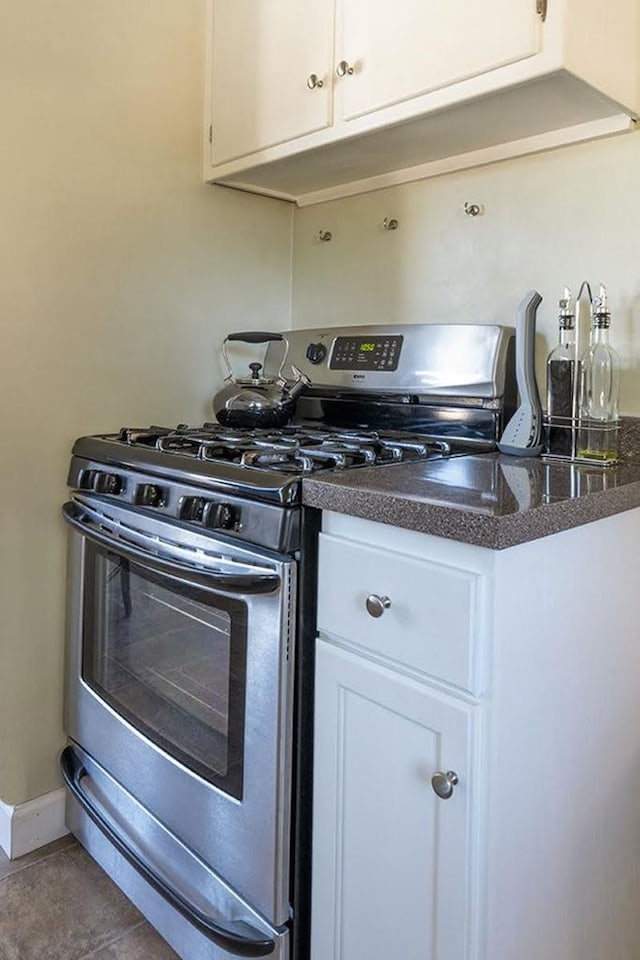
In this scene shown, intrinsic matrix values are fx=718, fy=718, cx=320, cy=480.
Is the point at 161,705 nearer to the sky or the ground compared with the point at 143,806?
nearer to the sky

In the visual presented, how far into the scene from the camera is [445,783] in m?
0.91

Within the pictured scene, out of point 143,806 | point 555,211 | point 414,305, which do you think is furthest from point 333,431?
point 143,806

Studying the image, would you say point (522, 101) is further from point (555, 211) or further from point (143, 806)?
point (143, 806)

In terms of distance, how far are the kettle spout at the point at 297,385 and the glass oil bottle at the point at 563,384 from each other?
24.0 inches

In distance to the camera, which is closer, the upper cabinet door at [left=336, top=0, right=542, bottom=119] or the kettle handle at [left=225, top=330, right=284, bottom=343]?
the upper cabinet door at [left=336, top=0, right=542, bottom=119]

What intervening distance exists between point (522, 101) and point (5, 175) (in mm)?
1059

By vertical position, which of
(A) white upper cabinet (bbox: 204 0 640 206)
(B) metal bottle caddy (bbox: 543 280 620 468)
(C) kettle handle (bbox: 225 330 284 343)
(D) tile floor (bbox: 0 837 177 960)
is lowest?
(D) tile floor (bbox: 0 837 177 960)

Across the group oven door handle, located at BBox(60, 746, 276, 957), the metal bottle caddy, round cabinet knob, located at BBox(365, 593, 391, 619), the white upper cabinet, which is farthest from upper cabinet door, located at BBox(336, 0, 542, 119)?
oven door handle, located at BBox(60, 746, 276, 957)

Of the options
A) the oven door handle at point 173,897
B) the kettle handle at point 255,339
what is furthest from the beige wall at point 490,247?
the oven door handle at point 173,897

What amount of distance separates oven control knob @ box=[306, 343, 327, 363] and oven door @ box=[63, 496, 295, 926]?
68cm

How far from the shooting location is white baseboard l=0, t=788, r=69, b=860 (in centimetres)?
164

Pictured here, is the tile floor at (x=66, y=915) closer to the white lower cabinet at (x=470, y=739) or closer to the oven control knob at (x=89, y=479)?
the white lower cabinet at (x=470, y=739)

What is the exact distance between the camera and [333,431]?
1.66 m

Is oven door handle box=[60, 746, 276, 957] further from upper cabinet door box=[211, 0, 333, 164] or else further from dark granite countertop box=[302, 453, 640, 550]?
upper cabinet door box=[211, 0, 333, 164]
